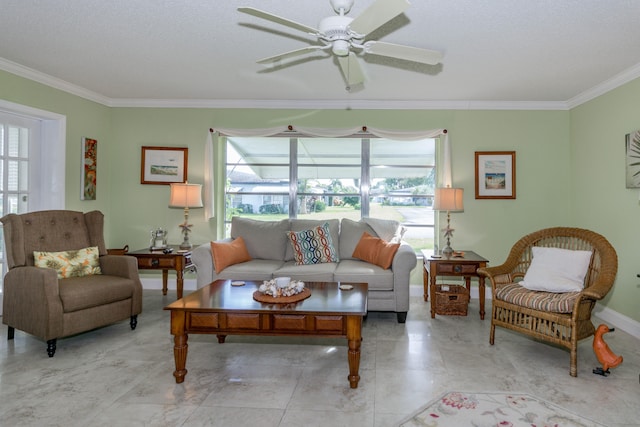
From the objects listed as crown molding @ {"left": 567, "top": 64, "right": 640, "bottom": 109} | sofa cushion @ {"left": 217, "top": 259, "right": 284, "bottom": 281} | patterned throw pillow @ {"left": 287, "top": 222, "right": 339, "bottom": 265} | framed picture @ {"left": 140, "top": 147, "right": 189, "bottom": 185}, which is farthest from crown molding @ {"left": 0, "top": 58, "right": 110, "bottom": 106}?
crown molding @ {"left": 567, "top": 64, "right": 640, "bottom": 109}

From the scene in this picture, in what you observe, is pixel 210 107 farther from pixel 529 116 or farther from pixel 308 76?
pixel 529 116

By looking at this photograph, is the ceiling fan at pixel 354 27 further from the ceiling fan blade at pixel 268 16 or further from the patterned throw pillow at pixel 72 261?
the patterned throw pillow at pixel 72 261

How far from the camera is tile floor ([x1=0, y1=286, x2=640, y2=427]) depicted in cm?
223

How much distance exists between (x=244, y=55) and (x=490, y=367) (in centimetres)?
320

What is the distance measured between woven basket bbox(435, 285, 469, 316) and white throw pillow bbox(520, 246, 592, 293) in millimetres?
842

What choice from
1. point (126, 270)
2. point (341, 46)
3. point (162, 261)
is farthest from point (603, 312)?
point (126, 270)

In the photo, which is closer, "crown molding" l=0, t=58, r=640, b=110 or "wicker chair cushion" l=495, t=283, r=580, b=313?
"wicker chair cushion" l=495, t=283, r=580, b=313

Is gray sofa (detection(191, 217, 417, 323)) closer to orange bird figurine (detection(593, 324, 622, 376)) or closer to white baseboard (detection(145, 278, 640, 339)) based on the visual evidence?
white baseboard (detection(145, 278, 640, 339))

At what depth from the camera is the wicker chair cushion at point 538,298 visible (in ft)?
9.42

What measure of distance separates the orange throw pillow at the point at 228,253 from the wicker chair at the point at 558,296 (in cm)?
242

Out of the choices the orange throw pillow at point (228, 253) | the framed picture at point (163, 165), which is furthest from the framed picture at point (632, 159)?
the framed picture at point (163, 165)

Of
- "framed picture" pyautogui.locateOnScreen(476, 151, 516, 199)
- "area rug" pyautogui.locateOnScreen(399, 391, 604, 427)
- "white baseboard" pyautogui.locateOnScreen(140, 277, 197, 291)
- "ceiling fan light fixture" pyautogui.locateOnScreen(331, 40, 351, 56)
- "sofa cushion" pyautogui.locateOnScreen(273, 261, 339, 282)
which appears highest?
"ceiling fan light fixture" pyautogui.locateOnScreen(331, 40, 351, 56)

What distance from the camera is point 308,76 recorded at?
4.05 meters

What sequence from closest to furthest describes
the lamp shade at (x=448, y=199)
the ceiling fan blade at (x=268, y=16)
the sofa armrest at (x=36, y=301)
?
the ceiling fan blade at (x=268, y=16), the sofa armrest at (x=36, y=301), the lamp shade at (x=448, y=199)
